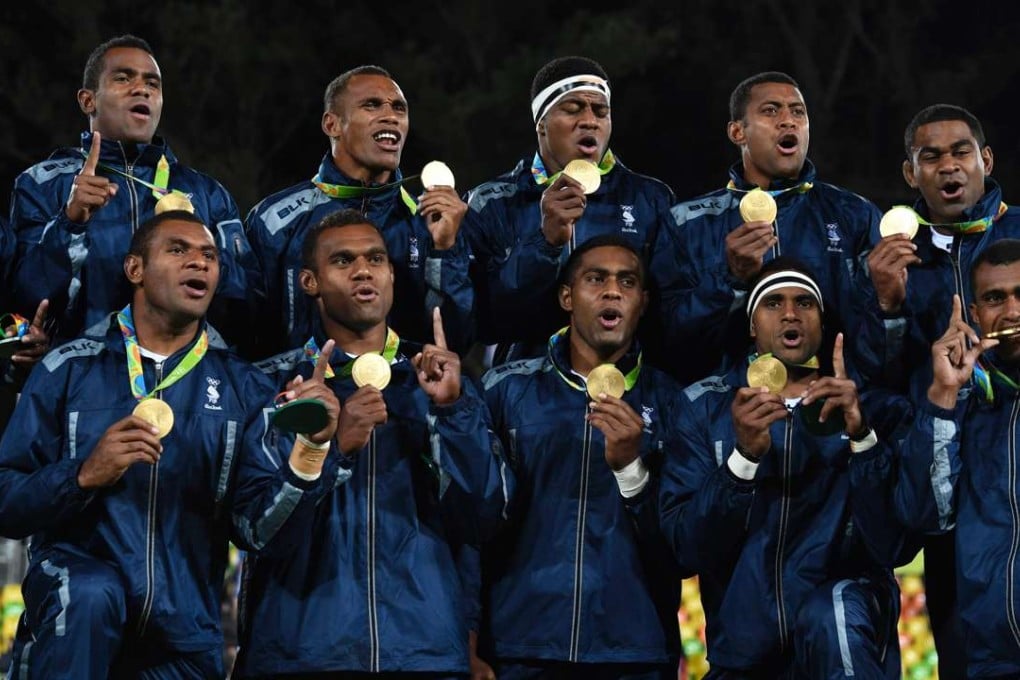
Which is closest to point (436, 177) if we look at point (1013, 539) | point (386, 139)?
point (386, 139)

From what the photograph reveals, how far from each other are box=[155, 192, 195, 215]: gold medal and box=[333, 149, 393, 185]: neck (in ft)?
2.19

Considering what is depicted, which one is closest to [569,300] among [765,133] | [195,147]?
[765,133]

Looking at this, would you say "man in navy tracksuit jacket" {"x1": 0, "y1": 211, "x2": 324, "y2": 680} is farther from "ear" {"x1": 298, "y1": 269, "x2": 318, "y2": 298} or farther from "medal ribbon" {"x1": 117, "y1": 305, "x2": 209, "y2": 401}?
"ear" {"x1": 298, "y1": 269, "x2": 318, "y2": 298}

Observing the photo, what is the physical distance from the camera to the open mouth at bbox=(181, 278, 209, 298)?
20.8 feet

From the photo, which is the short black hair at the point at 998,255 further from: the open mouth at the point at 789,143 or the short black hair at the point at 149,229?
the short black hair at the point at 149,229

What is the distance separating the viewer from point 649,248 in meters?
7.16

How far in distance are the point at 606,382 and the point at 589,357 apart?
33 centimetres

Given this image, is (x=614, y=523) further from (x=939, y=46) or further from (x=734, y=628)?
(x=939, y=46)

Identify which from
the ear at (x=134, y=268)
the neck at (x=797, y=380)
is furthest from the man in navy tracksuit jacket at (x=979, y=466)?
the ear at (x=134, y=268)

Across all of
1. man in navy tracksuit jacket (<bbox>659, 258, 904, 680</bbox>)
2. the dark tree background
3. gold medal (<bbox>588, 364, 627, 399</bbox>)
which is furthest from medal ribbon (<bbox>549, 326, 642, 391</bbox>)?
the dark tree background

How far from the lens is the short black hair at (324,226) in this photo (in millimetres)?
6613

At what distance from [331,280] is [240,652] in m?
1.28

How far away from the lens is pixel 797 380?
21.2 ft

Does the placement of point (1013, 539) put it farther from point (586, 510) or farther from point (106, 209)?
point (106, 209)
